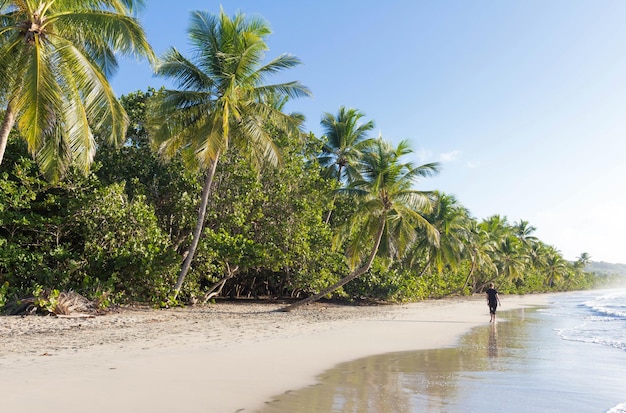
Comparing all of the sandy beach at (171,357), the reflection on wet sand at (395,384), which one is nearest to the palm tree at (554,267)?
the sandy beach at (171,357)

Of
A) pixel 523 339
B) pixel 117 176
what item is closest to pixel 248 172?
pixel 117 176

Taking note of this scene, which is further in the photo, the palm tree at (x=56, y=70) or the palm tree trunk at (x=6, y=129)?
the palm tree trunk at (x=6, y=129)

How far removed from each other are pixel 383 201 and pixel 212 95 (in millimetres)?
7584

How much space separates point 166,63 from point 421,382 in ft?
41.1

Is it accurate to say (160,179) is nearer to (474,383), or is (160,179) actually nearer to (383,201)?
(383,201)

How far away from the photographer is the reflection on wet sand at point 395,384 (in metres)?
4.60

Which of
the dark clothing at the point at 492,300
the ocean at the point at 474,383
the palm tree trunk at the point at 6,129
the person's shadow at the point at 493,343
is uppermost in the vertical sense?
the palm tree trunk at the point at 6,129

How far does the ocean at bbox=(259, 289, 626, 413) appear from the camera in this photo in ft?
15.6

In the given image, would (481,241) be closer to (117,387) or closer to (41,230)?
(41,230)

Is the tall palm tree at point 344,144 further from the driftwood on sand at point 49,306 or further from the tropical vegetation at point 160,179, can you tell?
the driftwood on sand at point 49,306

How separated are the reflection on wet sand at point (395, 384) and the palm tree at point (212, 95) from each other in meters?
8.46

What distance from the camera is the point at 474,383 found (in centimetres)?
590

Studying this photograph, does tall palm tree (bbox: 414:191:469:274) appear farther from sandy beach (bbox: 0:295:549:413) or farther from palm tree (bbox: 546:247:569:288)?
palm tree (bbox: 546:247:569:288)

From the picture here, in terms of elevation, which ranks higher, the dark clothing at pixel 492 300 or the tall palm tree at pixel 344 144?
the tall palm tree at pixel 344 144
